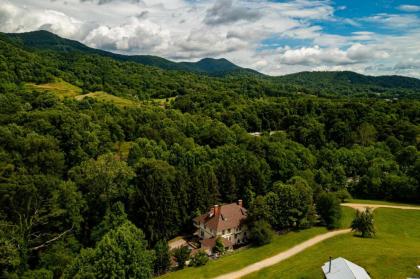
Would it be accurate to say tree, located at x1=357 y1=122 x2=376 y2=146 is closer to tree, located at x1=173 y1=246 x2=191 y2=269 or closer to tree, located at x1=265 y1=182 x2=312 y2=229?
tree, located at x1=265 y1=182 x2=312 y2=229

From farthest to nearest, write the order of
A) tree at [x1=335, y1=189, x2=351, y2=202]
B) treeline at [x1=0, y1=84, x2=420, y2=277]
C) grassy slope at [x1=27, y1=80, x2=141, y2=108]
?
grassy slope at [x1=27, y1=80, x2=141, y2=108], tree at [x1=335, y1=189, x2=351, y2=202], treeline at [x1=0, y1=84, x2=420, y2=277]

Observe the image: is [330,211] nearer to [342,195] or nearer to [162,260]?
[342,195]

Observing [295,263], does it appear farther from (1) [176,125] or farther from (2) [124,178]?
(1) [176,125]

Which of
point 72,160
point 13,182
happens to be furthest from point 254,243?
point 72,160

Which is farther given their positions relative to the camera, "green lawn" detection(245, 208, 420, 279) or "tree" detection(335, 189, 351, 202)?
"tree" detection(335, 189, 351, 202)

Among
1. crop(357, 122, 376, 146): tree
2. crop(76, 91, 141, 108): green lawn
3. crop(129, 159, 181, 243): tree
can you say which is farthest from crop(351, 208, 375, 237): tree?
crop(76, 91, 141, 108): green lawn

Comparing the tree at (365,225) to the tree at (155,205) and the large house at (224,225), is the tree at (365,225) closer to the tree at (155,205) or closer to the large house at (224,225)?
the large house at (224,225)

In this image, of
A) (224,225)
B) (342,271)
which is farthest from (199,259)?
(342,271)

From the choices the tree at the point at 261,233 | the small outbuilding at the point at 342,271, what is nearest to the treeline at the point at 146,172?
the tree at the point at 261,233
